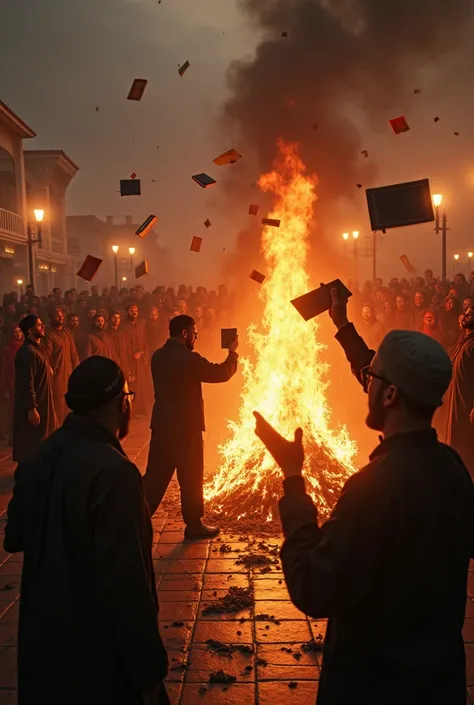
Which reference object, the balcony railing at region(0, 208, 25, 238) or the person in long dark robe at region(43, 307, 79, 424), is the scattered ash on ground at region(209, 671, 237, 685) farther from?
the balcony railing at region(0, 208, 25, 238)

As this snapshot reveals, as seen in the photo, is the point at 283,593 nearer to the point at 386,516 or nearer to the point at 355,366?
the point at 355,366

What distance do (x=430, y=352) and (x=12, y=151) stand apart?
3050cm

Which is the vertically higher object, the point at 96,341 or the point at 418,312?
the point at 418,312

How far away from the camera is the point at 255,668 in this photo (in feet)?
13.6

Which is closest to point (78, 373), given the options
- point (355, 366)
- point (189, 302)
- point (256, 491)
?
point (355, 366)

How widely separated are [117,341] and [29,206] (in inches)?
958

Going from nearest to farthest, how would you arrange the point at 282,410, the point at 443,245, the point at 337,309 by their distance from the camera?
the point at 337,309 → the point at 282,410 → the point at 443,245

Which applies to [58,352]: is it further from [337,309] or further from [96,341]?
[337,309]

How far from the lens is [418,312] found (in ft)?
47.8

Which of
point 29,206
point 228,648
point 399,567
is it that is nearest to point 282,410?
point 228,648

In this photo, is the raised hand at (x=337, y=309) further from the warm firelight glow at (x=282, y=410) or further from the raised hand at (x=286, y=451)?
the warm firelight glow at (x=282, y=410)

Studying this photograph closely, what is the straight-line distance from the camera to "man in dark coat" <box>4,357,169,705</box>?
7.93ft

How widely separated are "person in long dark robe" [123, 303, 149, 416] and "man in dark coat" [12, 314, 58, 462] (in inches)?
198

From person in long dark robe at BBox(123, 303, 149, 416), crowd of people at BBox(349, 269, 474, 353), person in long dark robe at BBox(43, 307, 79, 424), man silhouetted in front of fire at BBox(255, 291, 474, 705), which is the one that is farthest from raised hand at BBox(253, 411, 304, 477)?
person in long dark robe at BBox(123, 303, 149, 416)
